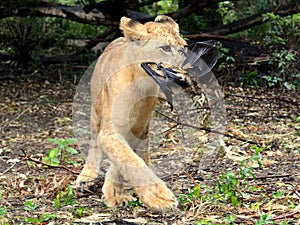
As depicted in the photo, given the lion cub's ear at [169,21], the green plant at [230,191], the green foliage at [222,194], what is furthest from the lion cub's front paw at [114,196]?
the lion cub's ear at [169,21]

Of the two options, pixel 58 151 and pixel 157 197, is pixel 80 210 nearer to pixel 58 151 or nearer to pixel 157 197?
pixel 157 197

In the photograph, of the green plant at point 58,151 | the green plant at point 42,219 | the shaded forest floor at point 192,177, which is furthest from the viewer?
the green plant at point 58,151

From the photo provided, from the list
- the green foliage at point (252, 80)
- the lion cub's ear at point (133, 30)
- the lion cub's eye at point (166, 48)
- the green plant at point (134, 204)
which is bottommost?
the green foliage at point (252, 80)

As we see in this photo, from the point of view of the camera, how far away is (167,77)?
385cm

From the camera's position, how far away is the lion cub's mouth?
3.86m

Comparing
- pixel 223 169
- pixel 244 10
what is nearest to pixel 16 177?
pixel 223 169

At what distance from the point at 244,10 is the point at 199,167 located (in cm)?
863

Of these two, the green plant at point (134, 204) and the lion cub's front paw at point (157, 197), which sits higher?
the lion cub's front paw at point (157, 197)

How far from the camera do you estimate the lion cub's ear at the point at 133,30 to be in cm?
418

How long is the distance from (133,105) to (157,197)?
75 cm

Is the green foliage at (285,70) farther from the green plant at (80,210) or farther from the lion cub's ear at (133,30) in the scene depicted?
the green plant at (80,210)

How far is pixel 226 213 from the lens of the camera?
385 centimetres

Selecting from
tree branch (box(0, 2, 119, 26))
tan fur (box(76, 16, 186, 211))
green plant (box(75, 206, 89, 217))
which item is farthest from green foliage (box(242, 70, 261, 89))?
green plant (box(75, 206, 89, 217))

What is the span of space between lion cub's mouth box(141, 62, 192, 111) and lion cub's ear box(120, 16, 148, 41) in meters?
0.26
